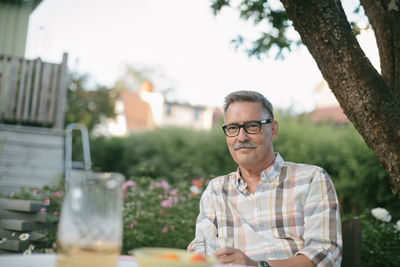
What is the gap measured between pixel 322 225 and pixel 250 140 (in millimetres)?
597

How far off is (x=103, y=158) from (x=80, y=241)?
47.0ft

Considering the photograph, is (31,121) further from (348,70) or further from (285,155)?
(348,70)

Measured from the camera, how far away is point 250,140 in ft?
7.79

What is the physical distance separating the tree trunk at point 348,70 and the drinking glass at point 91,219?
1524mm

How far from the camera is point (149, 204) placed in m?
4.29

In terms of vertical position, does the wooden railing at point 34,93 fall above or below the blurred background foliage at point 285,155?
above

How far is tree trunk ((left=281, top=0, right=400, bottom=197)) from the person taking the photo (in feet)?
6.98

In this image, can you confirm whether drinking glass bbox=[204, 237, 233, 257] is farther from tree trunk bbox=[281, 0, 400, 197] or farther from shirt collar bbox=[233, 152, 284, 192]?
tree trunk bbox=[281, 0, 400, 197]

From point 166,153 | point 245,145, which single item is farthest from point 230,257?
point 166,153

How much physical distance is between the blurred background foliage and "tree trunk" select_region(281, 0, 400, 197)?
2519 mm

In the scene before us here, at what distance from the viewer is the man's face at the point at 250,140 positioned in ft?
7.78

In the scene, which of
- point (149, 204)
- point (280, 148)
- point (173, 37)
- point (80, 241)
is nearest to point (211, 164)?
point (280, 148)

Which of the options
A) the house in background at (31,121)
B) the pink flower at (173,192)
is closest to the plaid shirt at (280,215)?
the pink flower at (173,192)

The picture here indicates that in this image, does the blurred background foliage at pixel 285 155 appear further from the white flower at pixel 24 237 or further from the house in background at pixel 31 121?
the house in background at pixel 31 121
